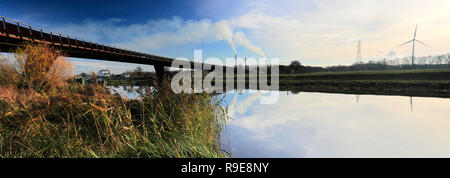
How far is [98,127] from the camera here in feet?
19.0

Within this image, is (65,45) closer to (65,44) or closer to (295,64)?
(65,44)

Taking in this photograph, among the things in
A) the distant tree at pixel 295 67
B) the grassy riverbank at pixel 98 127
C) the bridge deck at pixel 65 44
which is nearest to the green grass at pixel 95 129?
the grassy riverbank at pixel 98 127

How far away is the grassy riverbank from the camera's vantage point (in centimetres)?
Answer: 482

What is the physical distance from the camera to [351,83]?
43.0m

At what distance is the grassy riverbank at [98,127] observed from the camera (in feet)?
15.8

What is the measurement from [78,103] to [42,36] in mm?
28572

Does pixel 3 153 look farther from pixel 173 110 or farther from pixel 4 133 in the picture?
pixel 173 110

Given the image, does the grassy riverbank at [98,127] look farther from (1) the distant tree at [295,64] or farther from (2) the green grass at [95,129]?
(1) the distant tree at [295,64]

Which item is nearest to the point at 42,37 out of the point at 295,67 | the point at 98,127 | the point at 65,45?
the point at 65,45

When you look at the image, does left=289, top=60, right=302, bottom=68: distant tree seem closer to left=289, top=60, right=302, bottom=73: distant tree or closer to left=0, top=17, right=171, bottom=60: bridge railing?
left=289, top=60, right=302, bottom=73: distant tree

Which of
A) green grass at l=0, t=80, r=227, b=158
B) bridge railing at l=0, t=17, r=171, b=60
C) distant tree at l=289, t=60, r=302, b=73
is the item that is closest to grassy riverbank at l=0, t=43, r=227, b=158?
green grass at l=0, t=80, r=227, b=158

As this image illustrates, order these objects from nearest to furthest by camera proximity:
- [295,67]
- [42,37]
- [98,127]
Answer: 1. [98,127]
2. [42,37]
3. [295,67]

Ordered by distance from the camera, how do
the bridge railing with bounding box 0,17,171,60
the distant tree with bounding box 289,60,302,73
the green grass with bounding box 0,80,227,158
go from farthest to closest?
the distant tree with bounding box 289,60,302,73, the bridge railing with bounding box 0,17,171,60, the green grass with bounding box 0,80,227,158
